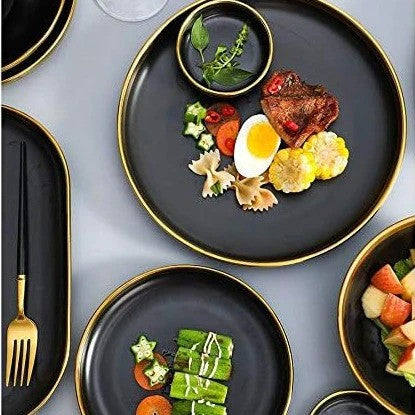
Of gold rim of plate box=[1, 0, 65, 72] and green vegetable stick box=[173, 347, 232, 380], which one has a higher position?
gold rim of plate box=[1, 0, 65, 72]

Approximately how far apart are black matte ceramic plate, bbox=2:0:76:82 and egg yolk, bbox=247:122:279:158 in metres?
A: 0.34

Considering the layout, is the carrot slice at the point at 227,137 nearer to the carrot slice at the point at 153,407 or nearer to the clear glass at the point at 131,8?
the clear glass at the point at 131,8

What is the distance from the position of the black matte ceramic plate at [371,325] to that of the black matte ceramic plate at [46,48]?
1.88 ft

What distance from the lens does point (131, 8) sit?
1.21 m

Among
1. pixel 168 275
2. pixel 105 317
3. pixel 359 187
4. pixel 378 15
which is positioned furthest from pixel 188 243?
pixel 378 15

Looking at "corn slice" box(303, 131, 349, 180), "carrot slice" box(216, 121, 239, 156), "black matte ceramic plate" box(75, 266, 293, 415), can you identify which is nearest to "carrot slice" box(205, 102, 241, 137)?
"carrot slice" box(216, 121, 239, 156)

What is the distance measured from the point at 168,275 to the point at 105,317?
0.11 m

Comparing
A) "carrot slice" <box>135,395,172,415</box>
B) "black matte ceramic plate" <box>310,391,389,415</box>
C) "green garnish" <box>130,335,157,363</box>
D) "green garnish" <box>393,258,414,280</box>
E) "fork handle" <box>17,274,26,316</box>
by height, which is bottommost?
"carrot slice" <box>135,395,172,415</box>

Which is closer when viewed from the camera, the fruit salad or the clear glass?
the fruit salad

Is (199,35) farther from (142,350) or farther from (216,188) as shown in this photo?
(142,350)

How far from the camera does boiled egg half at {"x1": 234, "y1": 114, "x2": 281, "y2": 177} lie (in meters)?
1.16

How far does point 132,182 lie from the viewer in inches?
45.2

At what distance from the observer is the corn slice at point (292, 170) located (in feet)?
3.71

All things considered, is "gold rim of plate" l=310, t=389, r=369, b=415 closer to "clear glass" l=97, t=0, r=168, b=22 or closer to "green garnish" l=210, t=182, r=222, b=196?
"green garnish" l=210, t=182, r=222, b=196
